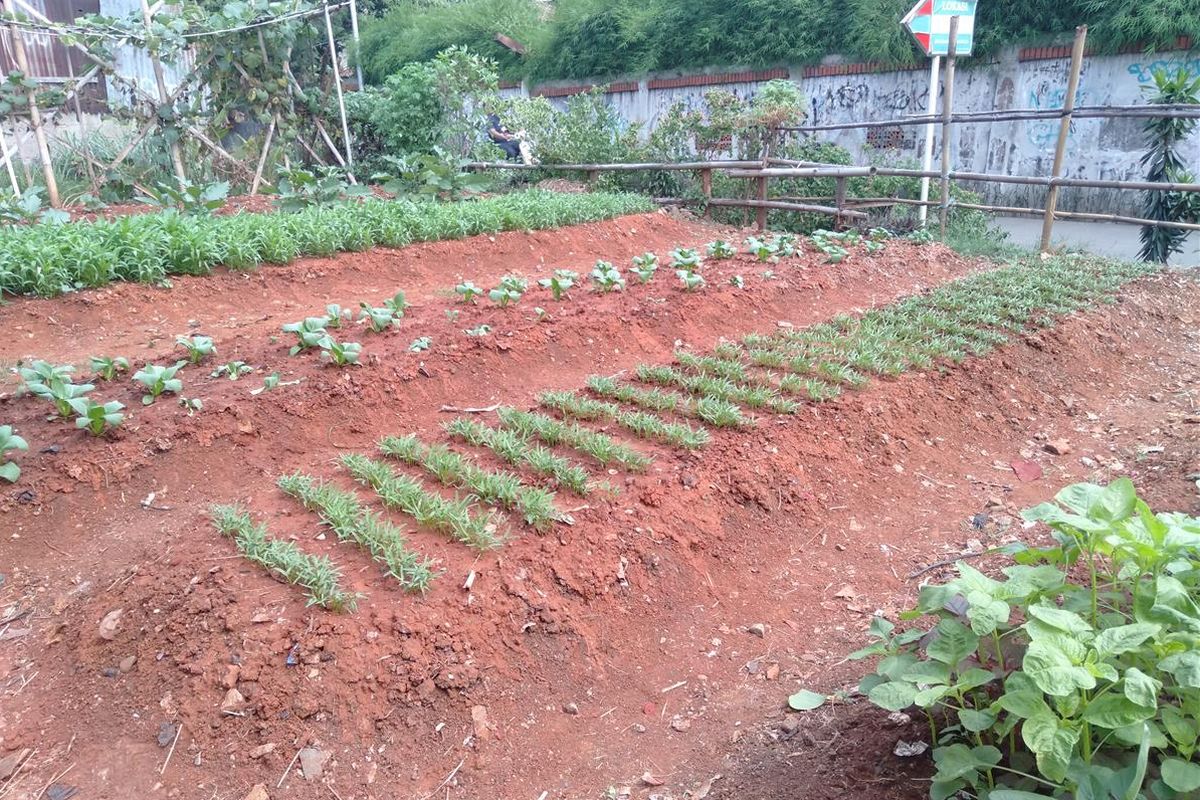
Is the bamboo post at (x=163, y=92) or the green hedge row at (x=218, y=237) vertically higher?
the bamboo post at (x=163, y=92)

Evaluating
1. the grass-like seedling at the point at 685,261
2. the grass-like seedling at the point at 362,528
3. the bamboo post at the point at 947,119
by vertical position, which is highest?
the bamboo post at the point at 947,119

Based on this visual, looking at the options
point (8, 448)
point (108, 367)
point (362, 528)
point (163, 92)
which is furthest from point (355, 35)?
point (362, 528)

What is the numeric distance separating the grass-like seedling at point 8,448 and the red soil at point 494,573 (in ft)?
0.23

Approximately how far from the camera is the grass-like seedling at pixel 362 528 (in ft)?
9.75

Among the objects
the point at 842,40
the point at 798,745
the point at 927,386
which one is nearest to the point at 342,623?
the point at 798,745

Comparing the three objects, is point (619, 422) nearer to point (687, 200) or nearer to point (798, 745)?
point (798, 745)

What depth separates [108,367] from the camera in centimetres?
433

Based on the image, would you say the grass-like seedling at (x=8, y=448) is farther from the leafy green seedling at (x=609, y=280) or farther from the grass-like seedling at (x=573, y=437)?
the leafy green seedling at (x=609, y=280)

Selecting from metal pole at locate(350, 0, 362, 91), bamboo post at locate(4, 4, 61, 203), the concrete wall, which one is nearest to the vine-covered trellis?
bamboo post at locate(4, 4, 61, 203)

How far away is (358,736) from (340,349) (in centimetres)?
244

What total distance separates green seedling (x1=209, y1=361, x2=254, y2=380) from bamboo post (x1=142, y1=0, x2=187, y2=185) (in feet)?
19.1

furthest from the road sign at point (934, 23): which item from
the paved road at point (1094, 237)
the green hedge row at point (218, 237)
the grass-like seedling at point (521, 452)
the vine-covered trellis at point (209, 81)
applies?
the grass-like seedling at point (521, 452)

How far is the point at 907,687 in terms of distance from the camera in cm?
198

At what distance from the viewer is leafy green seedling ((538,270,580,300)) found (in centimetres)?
606
